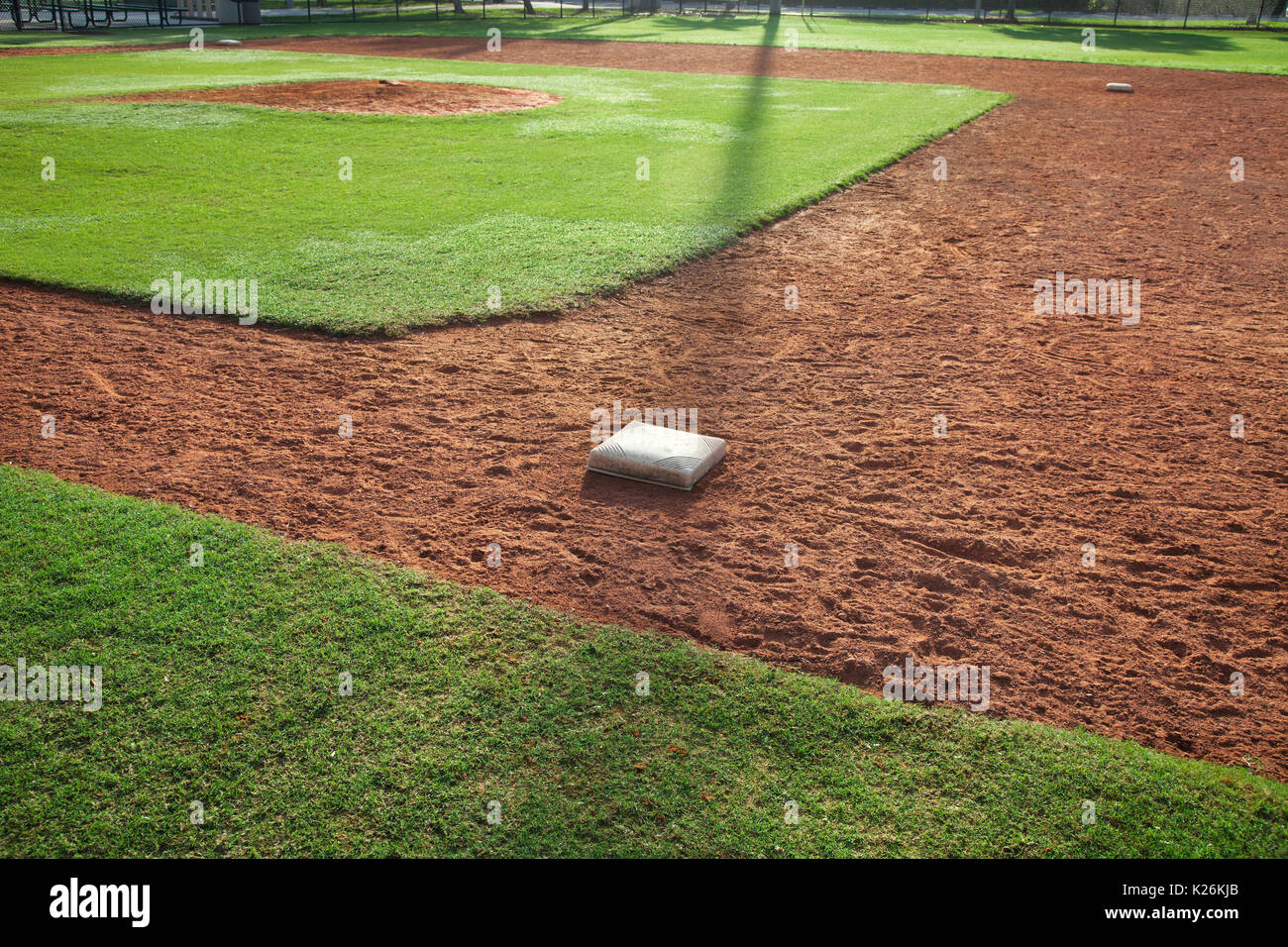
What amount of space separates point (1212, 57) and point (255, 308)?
102 feet

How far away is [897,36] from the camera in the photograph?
34938 mm

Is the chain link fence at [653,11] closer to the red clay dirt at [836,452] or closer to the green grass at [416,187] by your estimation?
the green grass at [416,187]

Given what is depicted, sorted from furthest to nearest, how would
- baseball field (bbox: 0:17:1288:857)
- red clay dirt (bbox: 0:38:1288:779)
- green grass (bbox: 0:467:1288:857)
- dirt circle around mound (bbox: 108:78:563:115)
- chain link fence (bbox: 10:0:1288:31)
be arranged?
1. chain link fence (bbox: 10:0:1288:31)
2. dirt circle around mound (bbox: 108:78:563:115)
3. red clay dirt (bbox: 0:38:1288:779)
4. baseball field (bbox: 0:17:1288:857)
5. green grass (bbox: 0:467:1288:857)

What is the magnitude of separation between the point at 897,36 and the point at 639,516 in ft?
117

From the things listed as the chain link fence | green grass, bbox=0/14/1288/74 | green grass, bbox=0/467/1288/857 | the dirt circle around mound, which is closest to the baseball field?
green grass, bbox=0/467/1288/857

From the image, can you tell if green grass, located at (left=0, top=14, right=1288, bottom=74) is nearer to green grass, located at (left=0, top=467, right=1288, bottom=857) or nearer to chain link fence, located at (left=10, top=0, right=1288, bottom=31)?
chain link fence, located at (left=10, top=0, right=1288, bottom=31)

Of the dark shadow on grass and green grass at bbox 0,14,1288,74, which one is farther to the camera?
green grass at bbox 0,14,1288,74

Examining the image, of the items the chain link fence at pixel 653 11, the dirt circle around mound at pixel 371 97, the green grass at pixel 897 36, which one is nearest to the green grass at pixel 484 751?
the dirt circle around mound at pixel 371 97

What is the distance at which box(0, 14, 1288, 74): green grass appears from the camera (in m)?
28.2

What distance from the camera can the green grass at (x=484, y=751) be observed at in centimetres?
312

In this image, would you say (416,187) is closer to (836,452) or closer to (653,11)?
(836,452)

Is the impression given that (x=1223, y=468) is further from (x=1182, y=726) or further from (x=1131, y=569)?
(x=1182, y=726)

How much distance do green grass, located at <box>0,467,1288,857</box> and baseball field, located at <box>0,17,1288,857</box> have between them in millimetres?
17

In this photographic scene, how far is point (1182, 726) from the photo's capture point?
3.74 metres
